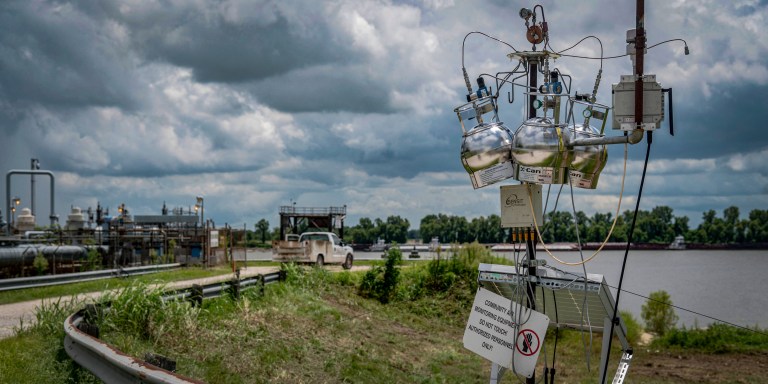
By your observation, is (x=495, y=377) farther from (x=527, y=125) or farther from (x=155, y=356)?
(x=155, y=356)

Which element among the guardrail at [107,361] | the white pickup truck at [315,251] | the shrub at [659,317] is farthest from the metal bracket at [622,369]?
the white pickup truck at [315,251]

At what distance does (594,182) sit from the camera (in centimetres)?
737

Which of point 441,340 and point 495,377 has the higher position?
point 495,377

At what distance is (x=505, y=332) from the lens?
23.6 feet

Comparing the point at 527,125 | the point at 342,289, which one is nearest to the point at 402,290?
the point at 342,289

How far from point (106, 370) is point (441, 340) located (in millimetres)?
12785

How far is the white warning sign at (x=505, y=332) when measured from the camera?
23.1 feet

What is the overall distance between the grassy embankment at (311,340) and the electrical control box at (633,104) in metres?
2.44

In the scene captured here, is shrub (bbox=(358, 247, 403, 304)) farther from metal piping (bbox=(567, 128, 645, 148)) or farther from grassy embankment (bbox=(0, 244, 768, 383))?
metal piping (bbox=(567, 128, 645, 148))

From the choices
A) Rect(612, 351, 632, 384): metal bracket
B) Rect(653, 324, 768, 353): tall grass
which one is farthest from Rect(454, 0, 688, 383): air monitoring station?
Rect(653, 324, 768, 353): tall grass

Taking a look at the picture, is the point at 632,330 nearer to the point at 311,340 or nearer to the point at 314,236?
the point at 311,340

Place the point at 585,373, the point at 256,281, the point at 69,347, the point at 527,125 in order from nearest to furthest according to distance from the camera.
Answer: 1. the point at 527,125
2. the point at 69,347
3. the point at 585,373
4. the point at 256,281

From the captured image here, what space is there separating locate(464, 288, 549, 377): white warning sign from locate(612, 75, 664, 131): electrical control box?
76.5 inches

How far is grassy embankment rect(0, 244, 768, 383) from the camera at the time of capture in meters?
11.1
